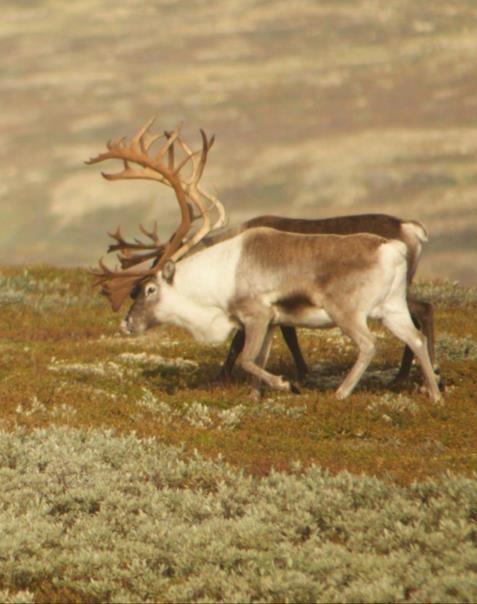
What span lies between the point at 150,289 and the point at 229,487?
599 centimetres

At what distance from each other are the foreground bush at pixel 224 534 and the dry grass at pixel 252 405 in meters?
0.90

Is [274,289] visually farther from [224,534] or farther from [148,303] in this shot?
[224,534]

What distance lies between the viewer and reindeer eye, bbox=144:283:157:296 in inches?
685

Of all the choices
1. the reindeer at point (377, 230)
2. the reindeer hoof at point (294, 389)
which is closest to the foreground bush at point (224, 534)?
the reindeer hoof at point (294, 389)

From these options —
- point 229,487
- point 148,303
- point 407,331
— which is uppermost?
point 229,487

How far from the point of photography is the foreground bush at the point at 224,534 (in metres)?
9.56

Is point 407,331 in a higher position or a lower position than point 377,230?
lower

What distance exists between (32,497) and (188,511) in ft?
5.65

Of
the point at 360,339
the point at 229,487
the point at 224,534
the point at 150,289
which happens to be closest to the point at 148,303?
the point at 150,289

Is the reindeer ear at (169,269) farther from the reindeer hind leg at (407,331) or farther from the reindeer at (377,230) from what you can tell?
the reindeer hind leg at (407,331)

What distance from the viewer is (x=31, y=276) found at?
32.2 meters

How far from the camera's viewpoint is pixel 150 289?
17.4 metres

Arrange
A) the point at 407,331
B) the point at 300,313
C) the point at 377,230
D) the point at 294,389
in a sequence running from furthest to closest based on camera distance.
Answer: the point at 377,230, the point at 294,389, the point at 407,331, the point at 300,313

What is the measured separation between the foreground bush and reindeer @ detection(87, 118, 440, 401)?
396 cm
